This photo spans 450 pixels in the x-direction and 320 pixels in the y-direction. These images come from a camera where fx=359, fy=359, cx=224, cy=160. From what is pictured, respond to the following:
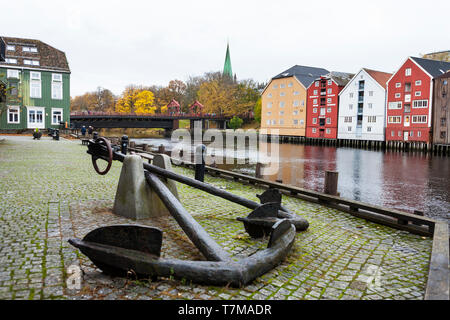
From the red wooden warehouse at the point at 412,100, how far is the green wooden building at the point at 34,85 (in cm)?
4805

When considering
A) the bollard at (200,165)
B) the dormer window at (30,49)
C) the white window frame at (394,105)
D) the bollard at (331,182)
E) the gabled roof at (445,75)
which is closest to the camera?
the bollard at (331,182)

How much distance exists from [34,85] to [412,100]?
53563 millimetres

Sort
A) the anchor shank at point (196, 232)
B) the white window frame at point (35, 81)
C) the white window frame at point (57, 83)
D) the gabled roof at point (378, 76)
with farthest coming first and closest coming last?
the gabled roof at point (378, 76), the white window frame at point (57, 83), the white window frame at point (35, 81), the anchor shank at point (196, 232)

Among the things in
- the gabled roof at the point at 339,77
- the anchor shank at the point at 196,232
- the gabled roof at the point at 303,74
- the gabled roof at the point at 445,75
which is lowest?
the anchor shank at the point at 196,232

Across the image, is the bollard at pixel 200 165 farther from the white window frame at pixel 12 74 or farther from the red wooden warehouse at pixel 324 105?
the red wooden warehouse at pixel 324 105

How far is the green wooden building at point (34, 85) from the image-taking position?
1887 inches

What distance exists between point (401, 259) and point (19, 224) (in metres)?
6.27

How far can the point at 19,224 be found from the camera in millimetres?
6211

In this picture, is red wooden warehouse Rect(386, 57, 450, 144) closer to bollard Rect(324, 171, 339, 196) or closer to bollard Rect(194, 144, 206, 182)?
bollard Rect(194, 144, 206, 182)

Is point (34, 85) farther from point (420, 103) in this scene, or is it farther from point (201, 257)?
point (420, 103)

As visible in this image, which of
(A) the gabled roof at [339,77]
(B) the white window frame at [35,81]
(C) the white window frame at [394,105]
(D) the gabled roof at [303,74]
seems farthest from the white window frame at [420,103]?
(B) the white window frame at [35,81]

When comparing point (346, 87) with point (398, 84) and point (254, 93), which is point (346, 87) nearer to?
point (398, 84)

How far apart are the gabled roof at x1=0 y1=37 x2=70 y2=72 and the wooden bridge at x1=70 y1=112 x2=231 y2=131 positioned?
914 cm
